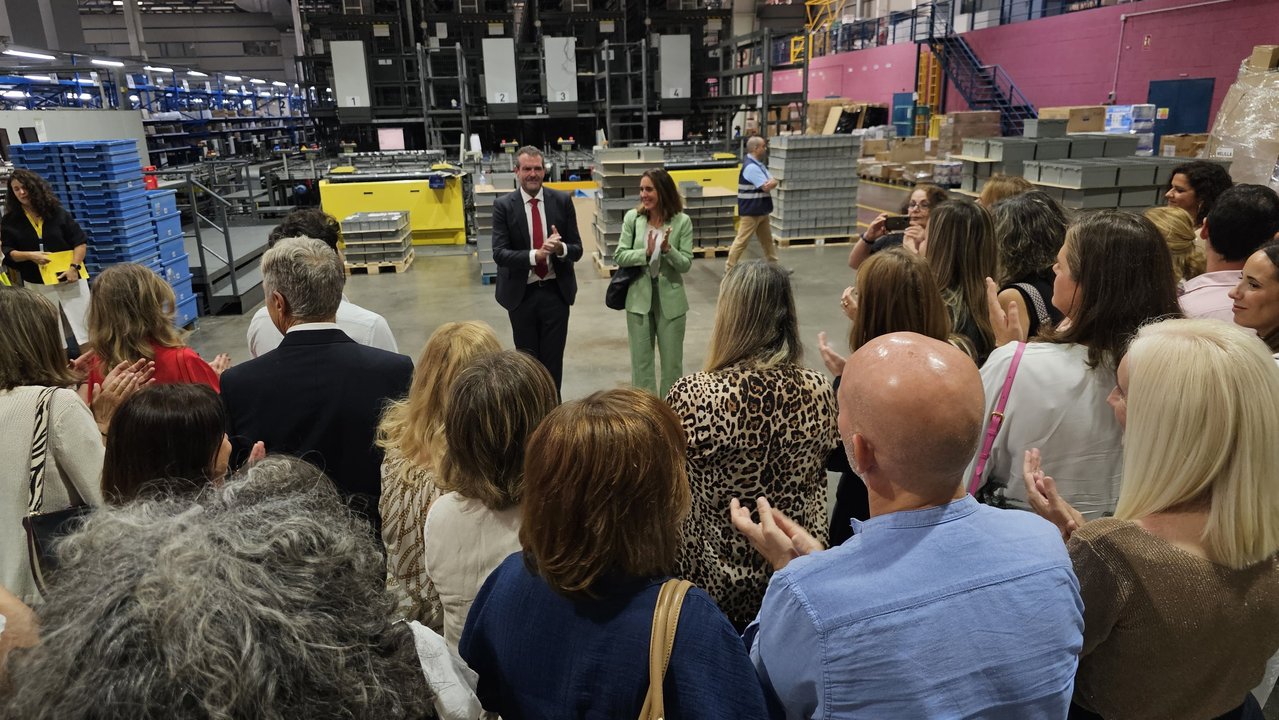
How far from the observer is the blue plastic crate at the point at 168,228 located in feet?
22.9

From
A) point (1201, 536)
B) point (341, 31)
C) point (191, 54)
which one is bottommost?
point (1201, 536)

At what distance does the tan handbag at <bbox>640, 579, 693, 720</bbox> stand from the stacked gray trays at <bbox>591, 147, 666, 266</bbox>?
327 inches


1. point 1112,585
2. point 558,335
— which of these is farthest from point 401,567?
point 558,335

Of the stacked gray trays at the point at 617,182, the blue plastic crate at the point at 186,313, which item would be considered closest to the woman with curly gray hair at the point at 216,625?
the blue plastic crate at the point at 186,313

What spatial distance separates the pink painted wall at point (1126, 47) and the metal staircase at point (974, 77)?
24 centimetres

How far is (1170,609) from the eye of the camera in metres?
1.31

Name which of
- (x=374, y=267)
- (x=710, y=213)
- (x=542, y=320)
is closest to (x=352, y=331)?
(x=542, y=320)

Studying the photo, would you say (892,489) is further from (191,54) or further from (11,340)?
(191,54)

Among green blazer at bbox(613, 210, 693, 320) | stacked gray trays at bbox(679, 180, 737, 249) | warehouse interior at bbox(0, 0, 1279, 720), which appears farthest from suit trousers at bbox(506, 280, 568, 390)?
stacked gray trays at bbox(679, 180, 737, 249)

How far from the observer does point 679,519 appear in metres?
1.33

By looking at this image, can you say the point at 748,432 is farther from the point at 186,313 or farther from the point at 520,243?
the point at 186,313

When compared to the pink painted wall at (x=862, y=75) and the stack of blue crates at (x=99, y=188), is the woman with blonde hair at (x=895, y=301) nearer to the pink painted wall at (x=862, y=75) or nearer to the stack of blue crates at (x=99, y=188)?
the stack of blue crates at (x=99, y=188)

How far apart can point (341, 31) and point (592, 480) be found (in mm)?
16277

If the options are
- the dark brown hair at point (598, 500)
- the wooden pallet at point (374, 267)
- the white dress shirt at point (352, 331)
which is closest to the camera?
the dark brown hair at point (598, 500)
